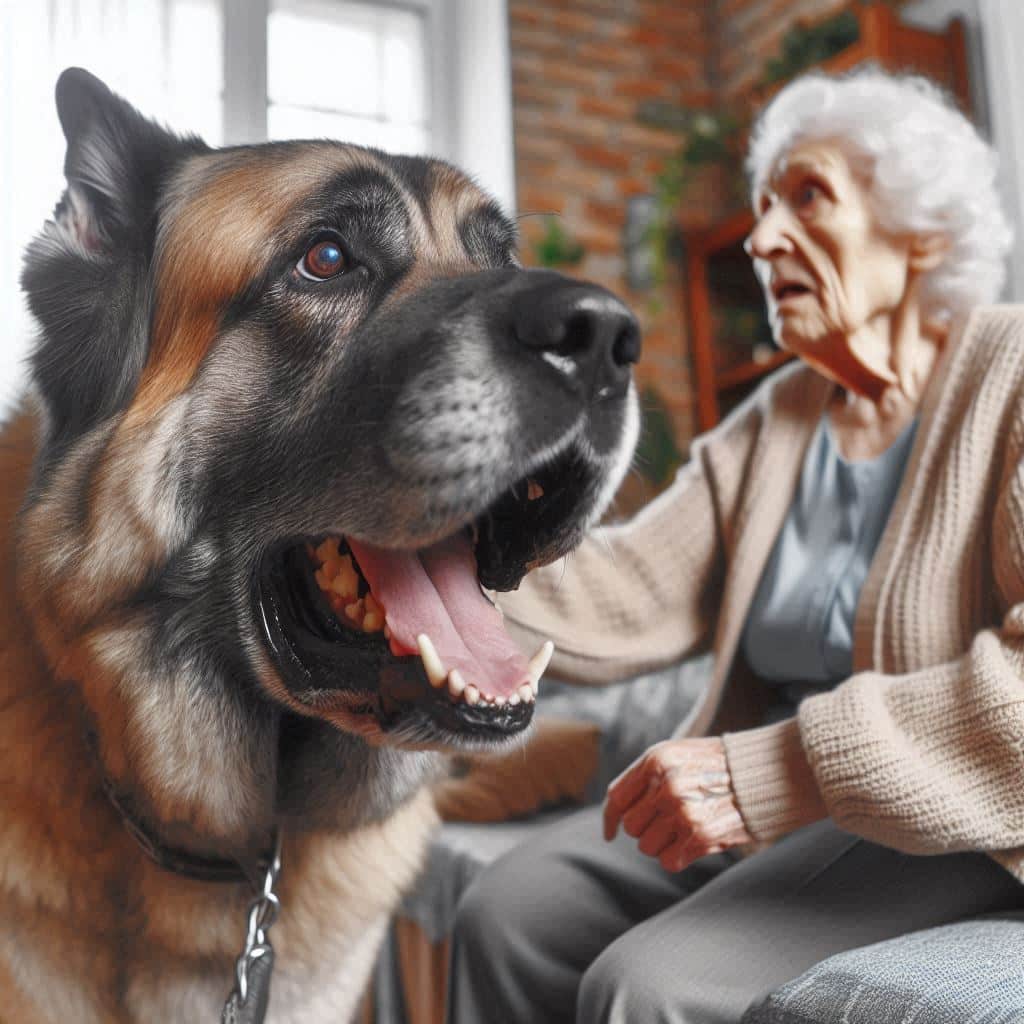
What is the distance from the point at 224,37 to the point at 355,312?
191mm

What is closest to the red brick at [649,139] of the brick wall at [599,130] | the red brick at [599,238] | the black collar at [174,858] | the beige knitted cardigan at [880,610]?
the brick wall at [599,130]

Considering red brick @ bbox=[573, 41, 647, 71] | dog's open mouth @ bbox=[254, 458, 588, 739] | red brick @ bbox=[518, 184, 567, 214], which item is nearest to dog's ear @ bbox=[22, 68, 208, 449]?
dog's open mouth @ bbox=[254, 458, 588, 739]

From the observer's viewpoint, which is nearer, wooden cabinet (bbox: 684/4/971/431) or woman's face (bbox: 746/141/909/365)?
woman's face (bbox: 746/141/909/365)

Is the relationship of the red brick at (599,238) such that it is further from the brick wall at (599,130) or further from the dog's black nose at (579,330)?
the dog's black nose at (579,330)

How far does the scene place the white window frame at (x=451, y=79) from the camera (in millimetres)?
727

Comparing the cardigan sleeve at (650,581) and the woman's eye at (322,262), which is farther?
the cardigan sleeve at (650,581)

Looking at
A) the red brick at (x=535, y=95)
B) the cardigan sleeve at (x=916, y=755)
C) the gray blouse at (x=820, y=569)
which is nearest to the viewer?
the cardigan sleeve at (x=916, y=755)

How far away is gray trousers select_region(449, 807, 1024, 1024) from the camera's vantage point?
0.94 m

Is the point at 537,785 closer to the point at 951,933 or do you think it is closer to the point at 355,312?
the point at 951,933

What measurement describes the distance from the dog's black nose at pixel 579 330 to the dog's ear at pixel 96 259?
246mm

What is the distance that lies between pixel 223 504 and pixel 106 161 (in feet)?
0.75

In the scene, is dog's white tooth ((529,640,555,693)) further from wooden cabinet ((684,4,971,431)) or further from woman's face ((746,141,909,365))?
wooden cabinet ((684,4,971,431))

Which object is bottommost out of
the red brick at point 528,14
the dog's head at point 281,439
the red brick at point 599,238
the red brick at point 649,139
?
the dog's head at point 281,439

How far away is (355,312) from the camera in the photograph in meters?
0.78
